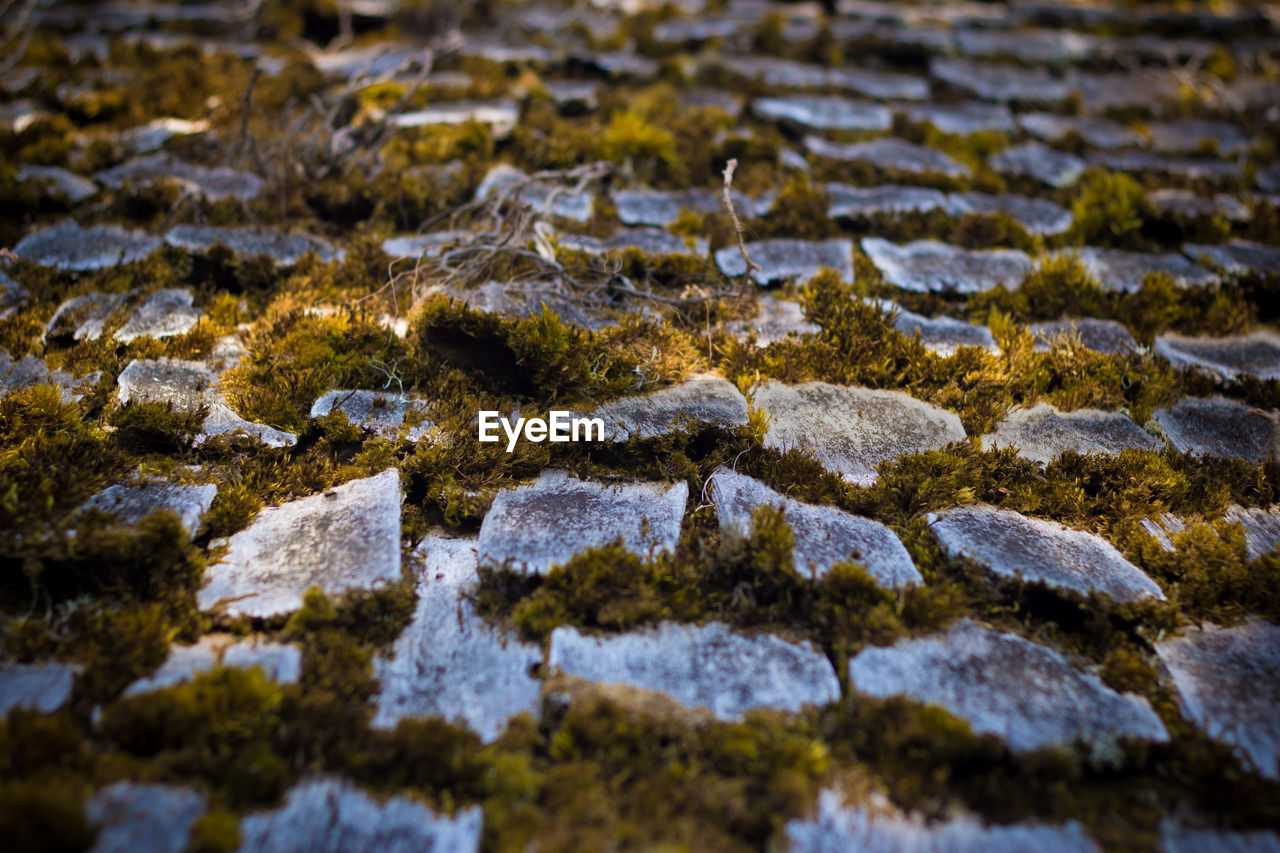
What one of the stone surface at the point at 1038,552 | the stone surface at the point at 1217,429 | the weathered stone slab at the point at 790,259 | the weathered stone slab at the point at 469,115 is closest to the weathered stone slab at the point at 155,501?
the weathered stone slab at the point at 790,259

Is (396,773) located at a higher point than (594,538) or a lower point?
lower

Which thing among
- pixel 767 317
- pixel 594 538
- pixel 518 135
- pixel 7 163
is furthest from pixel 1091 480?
pixel 7 163

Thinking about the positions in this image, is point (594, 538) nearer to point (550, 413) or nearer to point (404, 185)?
point (550, 413)

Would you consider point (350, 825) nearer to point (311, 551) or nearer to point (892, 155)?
point (311, 551)

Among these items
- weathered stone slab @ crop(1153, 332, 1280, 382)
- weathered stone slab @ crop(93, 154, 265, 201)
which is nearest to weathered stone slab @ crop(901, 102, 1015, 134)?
weathered stone slab @ crop(1153, 332, 1280, 382)

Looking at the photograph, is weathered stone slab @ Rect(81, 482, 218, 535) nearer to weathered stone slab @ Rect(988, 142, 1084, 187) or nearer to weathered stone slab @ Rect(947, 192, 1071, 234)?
weathered stone slab @ Rect(947, 192, 1071, 234)

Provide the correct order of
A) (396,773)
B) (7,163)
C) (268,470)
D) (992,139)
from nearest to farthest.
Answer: (396,773) → (268,470) → (7,163) → (992,139)

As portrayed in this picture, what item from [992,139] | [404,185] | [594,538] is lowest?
[594,538]
